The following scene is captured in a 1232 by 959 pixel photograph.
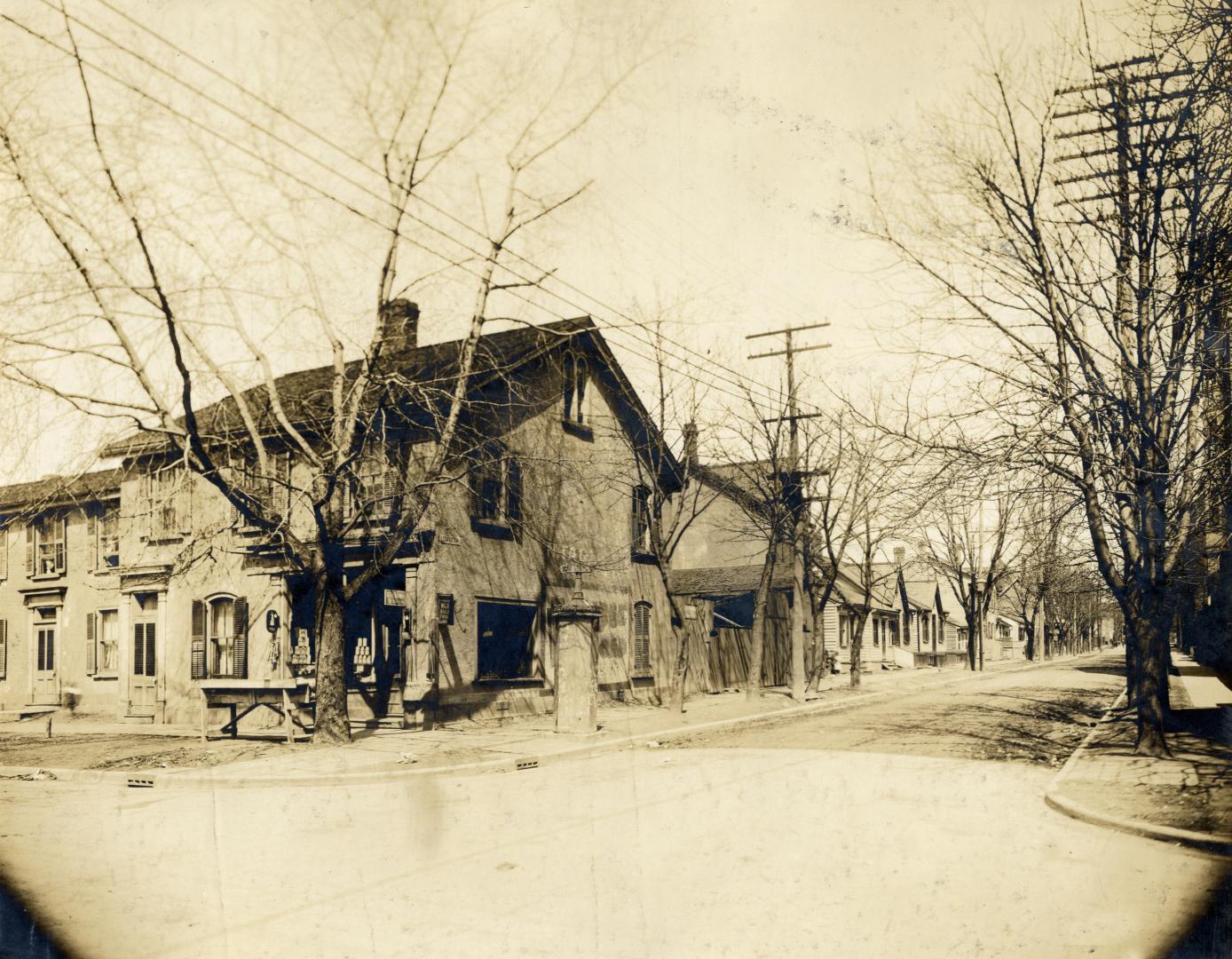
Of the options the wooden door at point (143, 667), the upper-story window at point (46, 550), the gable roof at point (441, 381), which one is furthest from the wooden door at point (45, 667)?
the gable roof at point (441, 381)

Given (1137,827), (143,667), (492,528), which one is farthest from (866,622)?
(1137,827)

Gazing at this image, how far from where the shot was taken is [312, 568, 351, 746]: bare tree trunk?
54.2 feet

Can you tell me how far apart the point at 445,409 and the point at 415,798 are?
10.4 metres

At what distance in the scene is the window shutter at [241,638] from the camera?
72.8 feet

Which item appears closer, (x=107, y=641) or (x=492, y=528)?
(x=492, y=528)

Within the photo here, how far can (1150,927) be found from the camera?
20.8 feet

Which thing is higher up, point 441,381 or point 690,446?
point 441,381

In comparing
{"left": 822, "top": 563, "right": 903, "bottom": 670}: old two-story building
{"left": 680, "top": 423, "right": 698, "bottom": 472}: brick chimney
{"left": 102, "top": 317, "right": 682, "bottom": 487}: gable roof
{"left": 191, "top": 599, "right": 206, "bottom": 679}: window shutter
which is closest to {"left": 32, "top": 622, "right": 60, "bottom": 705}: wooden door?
{"left": 191, "top": 599, "right": 206, "bottom": 679}: window shutter

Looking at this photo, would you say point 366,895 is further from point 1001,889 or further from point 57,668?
point 57,668

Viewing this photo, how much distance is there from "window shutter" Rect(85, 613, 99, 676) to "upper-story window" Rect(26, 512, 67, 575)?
75.7 inches

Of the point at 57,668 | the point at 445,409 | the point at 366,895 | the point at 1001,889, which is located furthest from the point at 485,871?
the point at 57,668

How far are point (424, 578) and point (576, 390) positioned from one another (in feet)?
24.4

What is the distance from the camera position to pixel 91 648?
88.0ft

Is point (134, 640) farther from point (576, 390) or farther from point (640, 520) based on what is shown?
point (640, 520)
